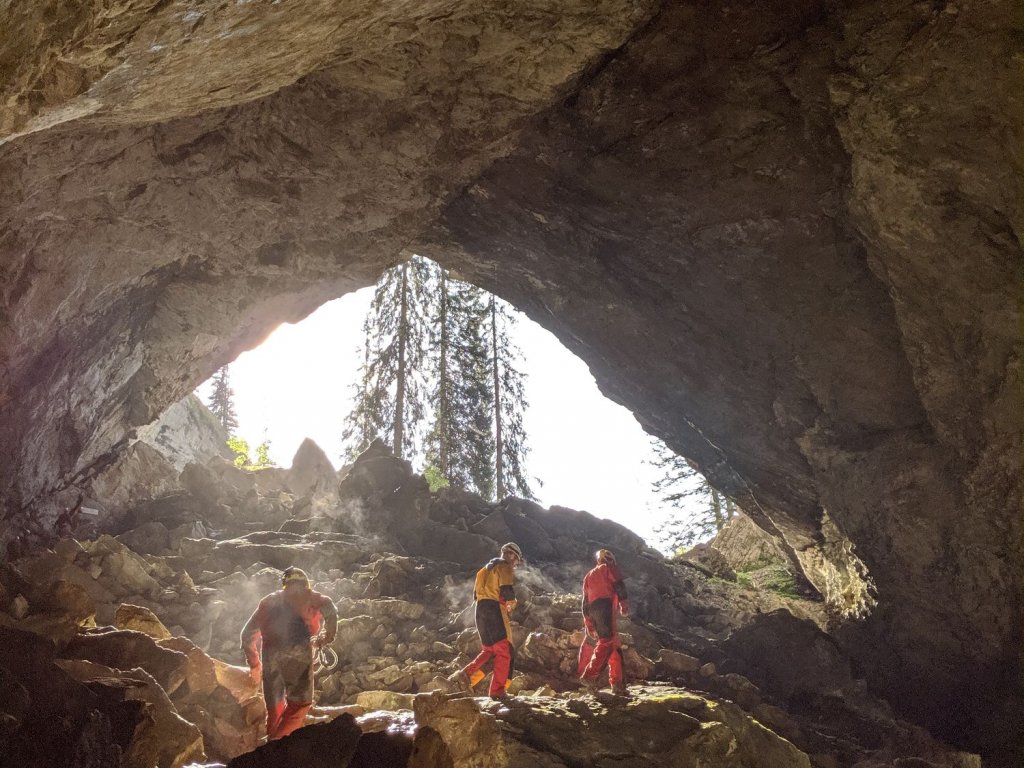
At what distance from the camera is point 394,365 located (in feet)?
73.4

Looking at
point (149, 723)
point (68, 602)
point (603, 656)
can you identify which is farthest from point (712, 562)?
point (149, 723)

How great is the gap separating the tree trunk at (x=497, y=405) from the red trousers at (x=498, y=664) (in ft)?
48.5

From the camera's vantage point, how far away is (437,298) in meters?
23.3

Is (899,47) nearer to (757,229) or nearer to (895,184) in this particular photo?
(895,184)

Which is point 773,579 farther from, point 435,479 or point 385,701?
point 385,701

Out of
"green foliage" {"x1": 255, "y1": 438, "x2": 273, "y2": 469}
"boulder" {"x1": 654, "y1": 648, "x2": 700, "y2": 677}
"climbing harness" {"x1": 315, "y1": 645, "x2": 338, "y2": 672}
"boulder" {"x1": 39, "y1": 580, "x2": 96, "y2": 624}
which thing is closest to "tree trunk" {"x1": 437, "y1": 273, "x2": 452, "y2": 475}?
"green foliage" {"x1": 255, "y1": 438, "x2": 273, "y2": 469}

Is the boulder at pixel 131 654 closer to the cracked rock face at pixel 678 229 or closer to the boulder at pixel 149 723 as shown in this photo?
the boulder at pixel 149 723

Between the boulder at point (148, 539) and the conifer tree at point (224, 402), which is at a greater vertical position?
the conifer tree at point (224, 402)

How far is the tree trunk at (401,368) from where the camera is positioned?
855 inches

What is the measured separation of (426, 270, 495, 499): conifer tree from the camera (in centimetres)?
2227

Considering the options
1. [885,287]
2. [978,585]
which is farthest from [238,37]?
[978,585]

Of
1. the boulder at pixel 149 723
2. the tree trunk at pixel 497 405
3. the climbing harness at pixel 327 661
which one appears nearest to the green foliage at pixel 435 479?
the tree trunk at pixel 497 405

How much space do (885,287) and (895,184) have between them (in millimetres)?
1751

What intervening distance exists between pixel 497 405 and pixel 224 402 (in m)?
16.2
